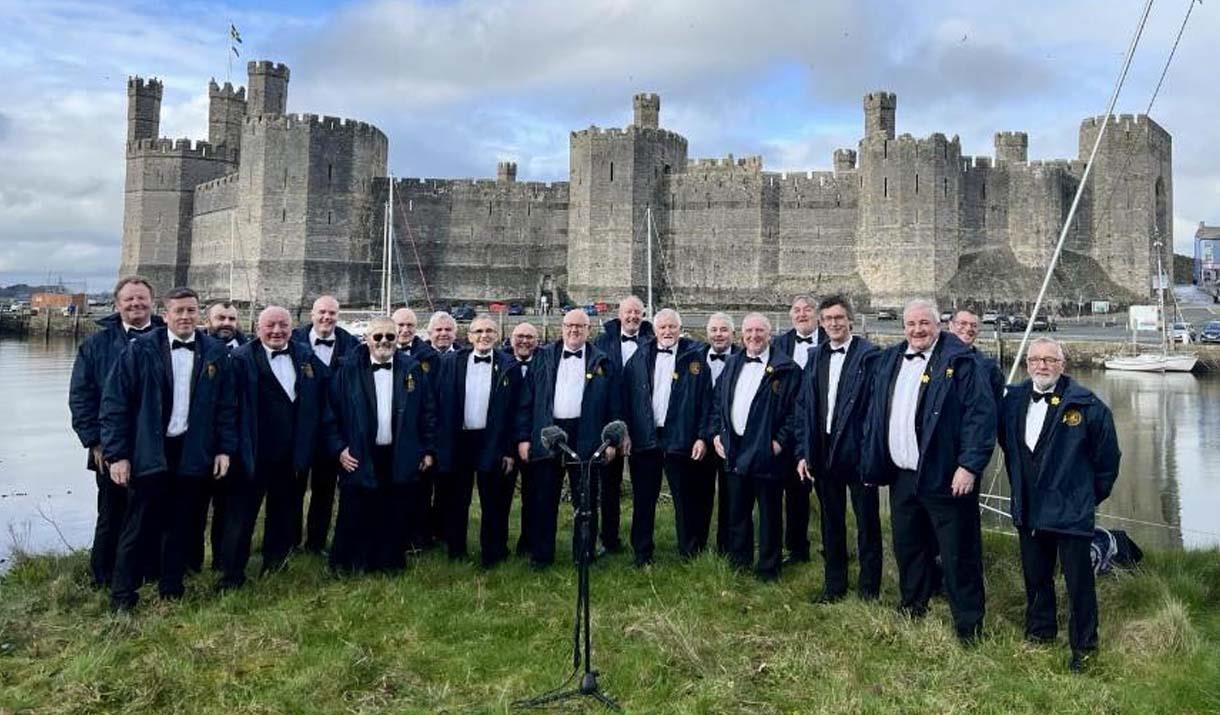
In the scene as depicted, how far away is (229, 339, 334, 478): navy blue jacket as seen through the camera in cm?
590

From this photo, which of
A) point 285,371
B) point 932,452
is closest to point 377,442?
point 285,371

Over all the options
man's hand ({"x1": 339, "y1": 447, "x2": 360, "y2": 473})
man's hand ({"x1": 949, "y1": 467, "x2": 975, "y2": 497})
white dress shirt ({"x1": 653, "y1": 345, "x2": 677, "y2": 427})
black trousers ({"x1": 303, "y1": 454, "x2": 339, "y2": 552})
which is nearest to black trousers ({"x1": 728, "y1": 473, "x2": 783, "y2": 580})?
white dress shirt ({"x1": 653, "y1": 345, "x2": 677, "y2": 427})

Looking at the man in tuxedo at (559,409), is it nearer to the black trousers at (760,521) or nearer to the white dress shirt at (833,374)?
the black trousers at (760,521)

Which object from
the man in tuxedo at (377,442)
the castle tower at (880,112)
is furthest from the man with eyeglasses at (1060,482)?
the castle tower at (880,112)

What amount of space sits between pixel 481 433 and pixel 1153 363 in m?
32.1

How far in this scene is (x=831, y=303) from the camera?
20.4 feet

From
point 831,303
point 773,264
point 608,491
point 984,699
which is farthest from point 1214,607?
point 773,264

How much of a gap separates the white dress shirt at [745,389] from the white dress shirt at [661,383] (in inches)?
26.4

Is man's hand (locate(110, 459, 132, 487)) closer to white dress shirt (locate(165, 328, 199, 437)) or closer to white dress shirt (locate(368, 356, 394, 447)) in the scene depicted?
white dress shirt (locate(165, 328, 199, 437))

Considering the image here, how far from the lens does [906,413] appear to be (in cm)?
537

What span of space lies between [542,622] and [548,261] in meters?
43.4

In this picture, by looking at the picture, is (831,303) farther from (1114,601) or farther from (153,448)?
(153,448)

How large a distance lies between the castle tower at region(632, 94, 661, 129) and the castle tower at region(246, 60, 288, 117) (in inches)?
819

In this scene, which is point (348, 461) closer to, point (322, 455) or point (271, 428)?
point (322, 455)
